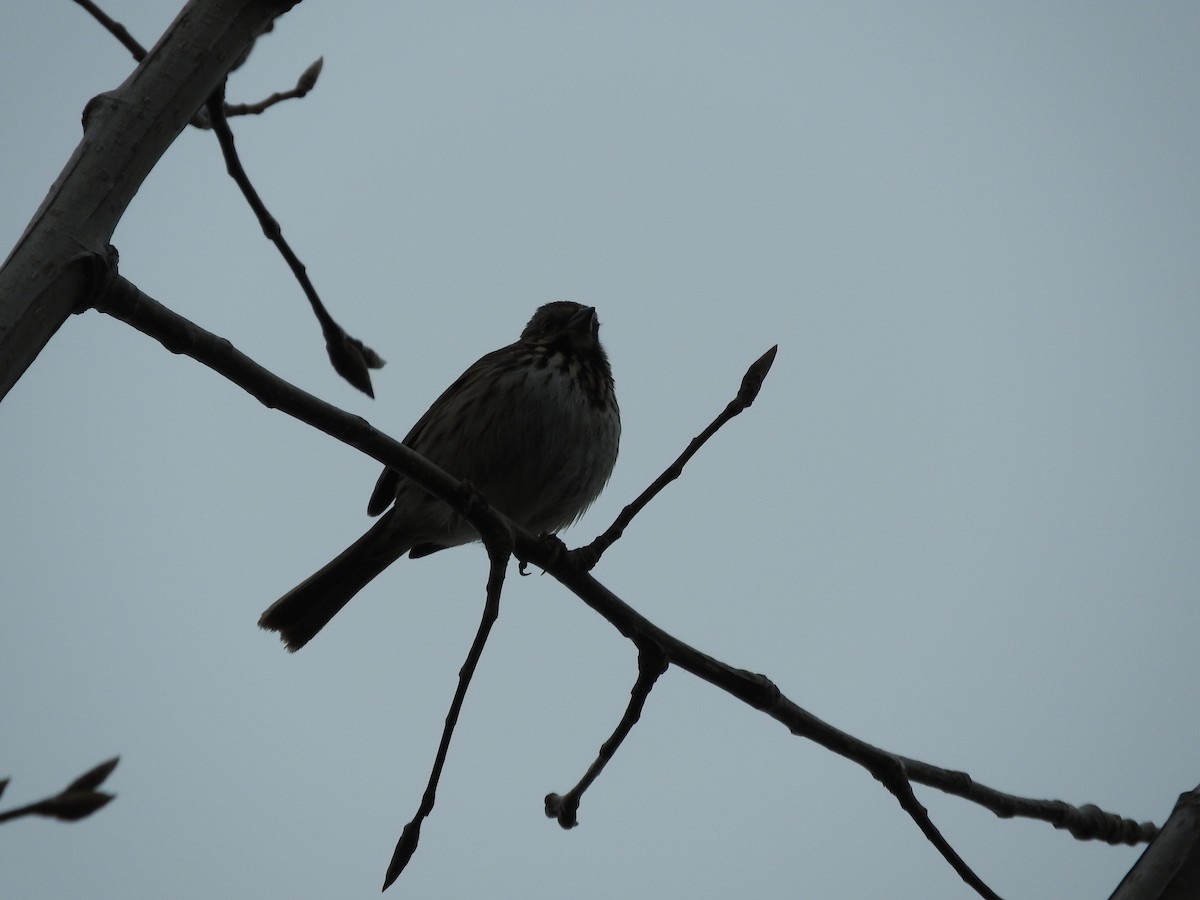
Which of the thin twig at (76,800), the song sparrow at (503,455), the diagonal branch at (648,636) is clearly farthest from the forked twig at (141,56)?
the song sparrow at (503,455)

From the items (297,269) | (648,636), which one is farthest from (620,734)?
(297,269)

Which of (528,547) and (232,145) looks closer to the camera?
(232,145)

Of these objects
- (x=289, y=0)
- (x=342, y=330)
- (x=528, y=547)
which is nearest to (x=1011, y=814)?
(x=528, y=547)

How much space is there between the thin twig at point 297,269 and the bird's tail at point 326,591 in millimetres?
3494

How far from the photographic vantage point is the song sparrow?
5.49m

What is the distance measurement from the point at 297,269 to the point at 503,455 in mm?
3039

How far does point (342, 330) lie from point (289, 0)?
69 centimetres

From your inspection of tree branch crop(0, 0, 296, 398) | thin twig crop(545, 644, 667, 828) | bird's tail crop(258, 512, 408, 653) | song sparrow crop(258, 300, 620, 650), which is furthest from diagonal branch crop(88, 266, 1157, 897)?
bird's tail crop(258, 512, 408, 653)

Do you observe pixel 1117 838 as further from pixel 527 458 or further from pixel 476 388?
pixel 476 388

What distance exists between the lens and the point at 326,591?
6051 millimetres

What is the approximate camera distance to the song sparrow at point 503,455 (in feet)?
18.0

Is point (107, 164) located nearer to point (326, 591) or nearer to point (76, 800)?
point (76, 800)

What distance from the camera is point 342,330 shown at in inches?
98.9

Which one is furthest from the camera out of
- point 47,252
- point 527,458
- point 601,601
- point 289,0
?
point 527,458
